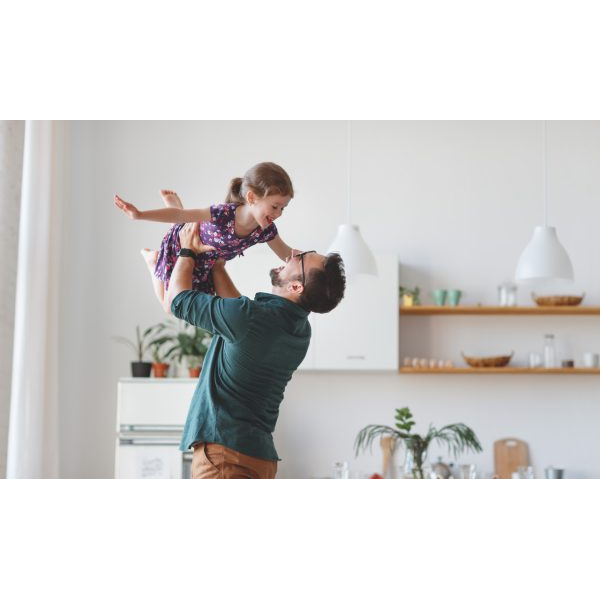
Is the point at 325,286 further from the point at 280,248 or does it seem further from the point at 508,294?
the point at 508,294

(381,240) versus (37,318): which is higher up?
(381,240)

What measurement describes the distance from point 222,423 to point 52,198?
13.7 ft

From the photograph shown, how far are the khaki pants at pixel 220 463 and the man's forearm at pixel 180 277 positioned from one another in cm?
44

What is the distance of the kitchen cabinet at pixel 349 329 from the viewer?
6.12 meters

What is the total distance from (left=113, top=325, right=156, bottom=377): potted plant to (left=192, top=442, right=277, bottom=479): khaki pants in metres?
3.64

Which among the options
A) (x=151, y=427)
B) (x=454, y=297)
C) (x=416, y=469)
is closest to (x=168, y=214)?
(x=416, y=469)

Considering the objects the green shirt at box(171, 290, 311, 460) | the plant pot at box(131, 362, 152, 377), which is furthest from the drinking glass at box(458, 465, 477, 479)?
the green shirt at box(171, 290, 311, 460)

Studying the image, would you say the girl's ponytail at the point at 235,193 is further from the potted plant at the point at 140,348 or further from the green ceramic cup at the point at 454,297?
the green ceramic cup at the point at 454,297

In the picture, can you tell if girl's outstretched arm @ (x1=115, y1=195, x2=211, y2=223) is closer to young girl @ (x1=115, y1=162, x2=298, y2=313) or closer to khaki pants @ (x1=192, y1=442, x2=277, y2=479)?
young girl @ (x1=115, y1=162, x2=298, y2=313)

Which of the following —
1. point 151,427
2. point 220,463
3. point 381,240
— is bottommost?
point 151,427

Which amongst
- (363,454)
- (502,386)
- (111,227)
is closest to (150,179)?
(111,227)

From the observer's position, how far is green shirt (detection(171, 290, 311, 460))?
2.40m

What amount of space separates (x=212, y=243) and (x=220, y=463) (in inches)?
24.5

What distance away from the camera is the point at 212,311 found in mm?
2307
